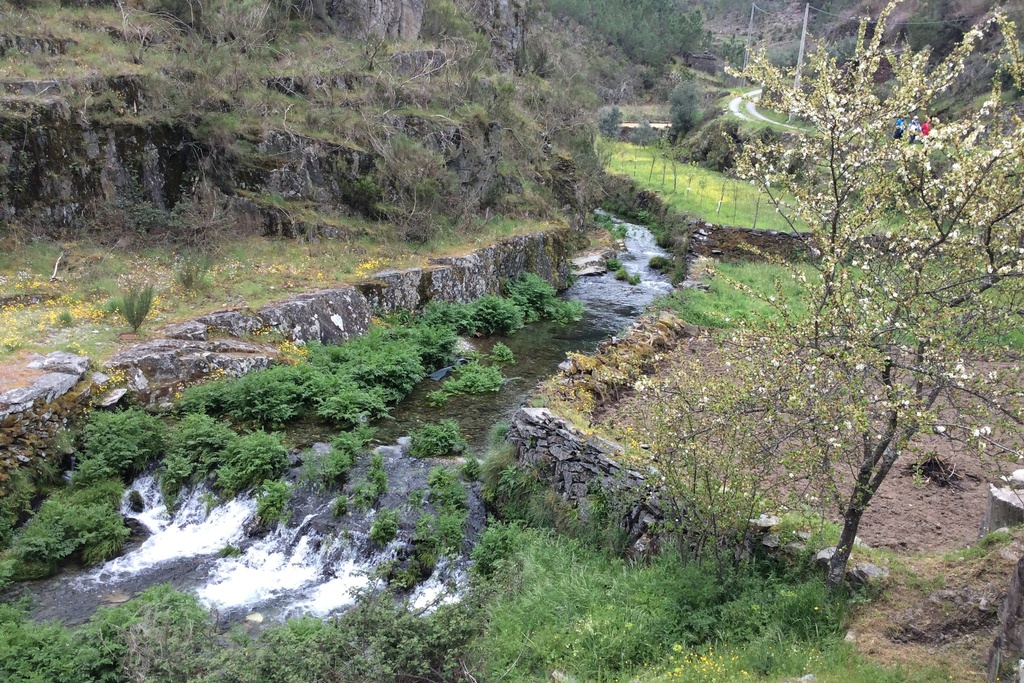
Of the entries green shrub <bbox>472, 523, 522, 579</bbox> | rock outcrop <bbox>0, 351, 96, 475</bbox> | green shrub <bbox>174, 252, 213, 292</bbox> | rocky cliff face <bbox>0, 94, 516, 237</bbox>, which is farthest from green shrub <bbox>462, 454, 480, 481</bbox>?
rocky cliff face <bbox>0, 94, 516, 237</bbox>

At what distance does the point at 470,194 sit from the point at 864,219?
17951 mm

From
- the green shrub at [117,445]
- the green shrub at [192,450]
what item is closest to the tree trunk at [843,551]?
the green shrub at [192,450]

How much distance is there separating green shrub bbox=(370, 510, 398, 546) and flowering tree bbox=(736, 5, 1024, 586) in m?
5.77

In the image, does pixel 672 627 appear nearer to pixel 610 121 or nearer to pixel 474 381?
pixel 474 381

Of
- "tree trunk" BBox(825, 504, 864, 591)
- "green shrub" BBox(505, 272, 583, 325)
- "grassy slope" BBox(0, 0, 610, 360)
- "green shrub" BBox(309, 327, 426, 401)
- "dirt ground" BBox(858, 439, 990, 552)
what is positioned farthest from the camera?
"green shrub" BBox(505, 272, 583, 325)

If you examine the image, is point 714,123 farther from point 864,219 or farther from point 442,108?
point 864,219

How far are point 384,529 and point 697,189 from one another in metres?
29.7

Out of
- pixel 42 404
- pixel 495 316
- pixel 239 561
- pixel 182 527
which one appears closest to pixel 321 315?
pixel 495 316

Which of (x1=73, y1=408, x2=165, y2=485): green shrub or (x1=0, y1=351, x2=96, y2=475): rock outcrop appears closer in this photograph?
(x1=0, y1=351, x2=96, y2=475): rock outcrop

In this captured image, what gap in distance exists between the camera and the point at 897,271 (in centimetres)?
546

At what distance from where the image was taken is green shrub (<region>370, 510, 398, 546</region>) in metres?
9.31

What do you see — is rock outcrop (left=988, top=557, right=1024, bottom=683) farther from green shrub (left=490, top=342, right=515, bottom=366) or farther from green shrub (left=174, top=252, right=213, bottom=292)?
green shrub (left=174, top=252, right=213, bottom=292)

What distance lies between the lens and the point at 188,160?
1794cm

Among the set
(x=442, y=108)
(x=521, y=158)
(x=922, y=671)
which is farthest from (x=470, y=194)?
(x=922, y=671)
